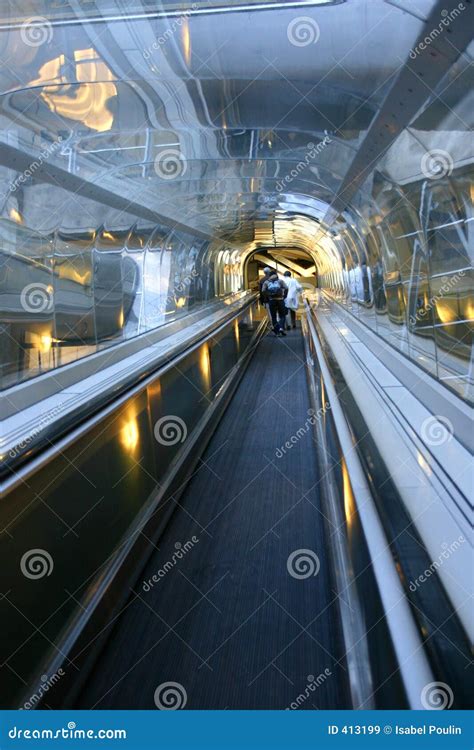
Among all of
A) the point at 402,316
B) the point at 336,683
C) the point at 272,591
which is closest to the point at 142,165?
the point at 402,316

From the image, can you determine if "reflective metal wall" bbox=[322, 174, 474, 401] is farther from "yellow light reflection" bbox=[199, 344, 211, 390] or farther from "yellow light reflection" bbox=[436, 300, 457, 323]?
"yellow light reflection" bbox=[199, 344, 211, 390]

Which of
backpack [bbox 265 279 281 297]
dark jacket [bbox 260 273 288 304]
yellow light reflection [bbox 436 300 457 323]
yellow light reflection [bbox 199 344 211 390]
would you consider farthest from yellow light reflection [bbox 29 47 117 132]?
dark jacket [bbox 260 273 288 304]

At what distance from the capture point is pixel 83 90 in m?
4.68

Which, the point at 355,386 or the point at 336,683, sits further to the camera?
the point at 355,386

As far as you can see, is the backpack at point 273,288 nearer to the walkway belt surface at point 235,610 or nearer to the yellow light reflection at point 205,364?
the yellow light reflection at point 205,364

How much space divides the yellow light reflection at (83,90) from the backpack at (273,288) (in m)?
8.32

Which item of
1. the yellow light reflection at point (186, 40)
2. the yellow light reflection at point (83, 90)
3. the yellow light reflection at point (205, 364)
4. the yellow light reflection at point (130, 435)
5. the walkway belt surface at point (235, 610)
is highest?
the yellow light reflection at point (186, 40)

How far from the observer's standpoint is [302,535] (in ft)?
12.8

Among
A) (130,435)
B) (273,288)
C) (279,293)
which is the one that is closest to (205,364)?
(130,435)

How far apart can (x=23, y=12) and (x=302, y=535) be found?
3623mm

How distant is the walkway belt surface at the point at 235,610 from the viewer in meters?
2.62

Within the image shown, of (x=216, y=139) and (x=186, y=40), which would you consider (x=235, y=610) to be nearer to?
(x=186, y=40)

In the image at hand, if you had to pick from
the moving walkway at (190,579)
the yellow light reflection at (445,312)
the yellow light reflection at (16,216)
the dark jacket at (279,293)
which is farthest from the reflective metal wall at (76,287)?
the yellow light reflection at (445,312)
